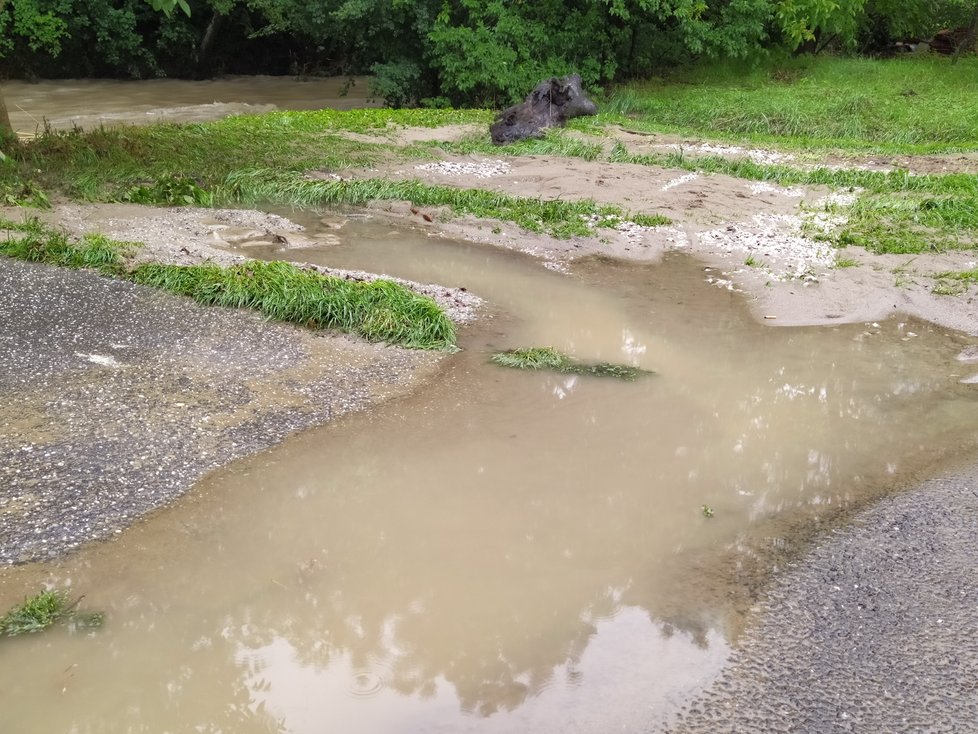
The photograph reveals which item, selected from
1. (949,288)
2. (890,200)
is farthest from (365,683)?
(890,200)

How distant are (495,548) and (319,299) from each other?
3656 millimetres

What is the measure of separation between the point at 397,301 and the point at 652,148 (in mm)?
8273

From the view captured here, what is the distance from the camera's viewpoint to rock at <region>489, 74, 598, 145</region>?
15.3 m

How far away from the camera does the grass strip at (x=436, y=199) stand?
11043 millimetres

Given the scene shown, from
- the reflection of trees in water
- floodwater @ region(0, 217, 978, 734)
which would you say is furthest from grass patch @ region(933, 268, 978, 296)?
the reflection of trees in water

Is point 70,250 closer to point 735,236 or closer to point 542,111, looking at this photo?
point 735,236

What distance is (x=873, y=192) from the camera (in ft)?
38.7

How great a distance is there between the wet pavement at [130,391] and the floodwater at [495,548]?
0.25 m

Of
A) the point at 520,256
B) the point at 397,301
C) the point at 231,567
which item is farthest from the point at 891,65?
the point at 231,567

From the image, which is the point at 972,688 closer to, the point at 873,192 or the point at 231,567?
the point at 231,567

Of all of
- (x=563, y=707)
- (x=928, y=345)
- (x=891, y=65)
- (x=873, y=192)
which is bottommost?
(x=563, y=707)

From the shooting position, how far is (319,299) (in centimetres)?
774

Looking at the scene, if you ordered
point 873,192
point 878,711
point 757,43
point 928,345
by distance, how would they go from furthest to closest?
point 757,43
point 873,192
point 928,345
point 878,711

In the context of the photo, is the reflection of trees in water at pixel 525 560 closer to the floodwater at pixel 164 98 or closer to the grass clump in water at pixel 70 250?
the grass clump in water at pixel 70 250
